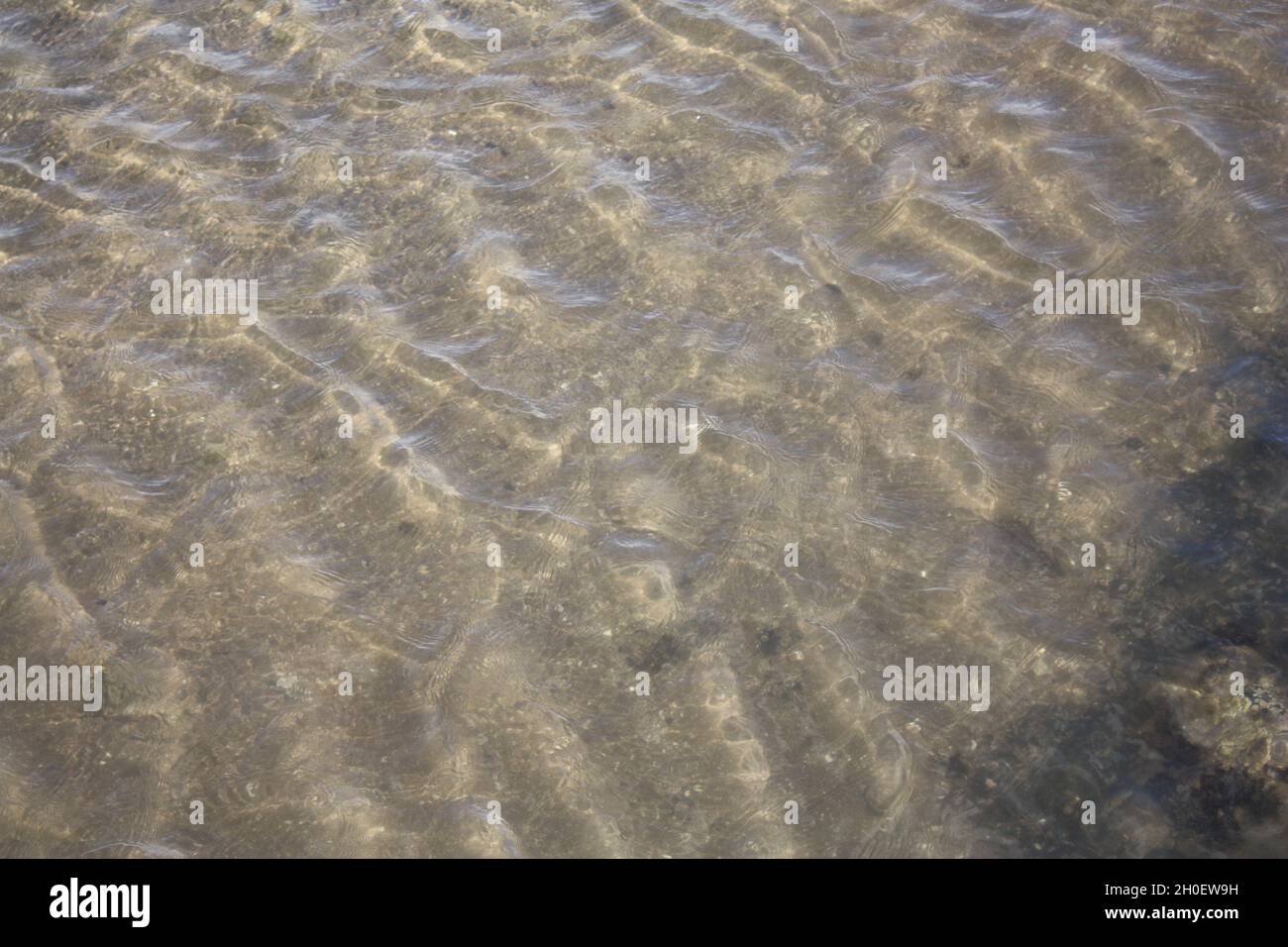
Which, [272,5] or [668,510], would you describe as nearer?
[668,510]

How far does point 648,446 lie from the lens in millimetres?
4906

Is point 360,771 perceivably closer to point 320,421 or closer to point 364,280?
point 320,421

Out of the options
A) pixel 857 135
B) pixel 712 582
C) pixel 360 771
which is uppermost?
pixel 857 135

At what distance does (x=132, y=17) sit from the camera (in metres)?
7.20

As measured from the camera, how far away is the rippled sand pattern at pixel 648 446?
3.96 meters

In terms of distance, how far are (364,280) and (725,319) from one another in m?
1.82

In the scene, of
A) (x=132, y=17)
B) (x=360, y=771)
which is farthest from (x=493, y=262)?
(x=132, y=17)

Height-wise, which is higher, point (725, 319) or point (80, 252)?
point (80, 252)

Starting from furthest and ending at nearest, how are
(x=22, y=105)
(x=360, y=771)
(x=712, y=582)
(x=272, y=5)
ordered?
(x=272, y=5) < (x=22, y=105) < (x=712, y=582) < (x=360, y=771)

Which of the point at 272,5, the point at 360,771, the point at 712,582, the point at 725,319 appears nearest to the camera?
the point at 360,771

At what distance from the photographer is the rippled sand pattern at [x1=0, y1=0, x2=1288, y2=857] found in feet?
13.0

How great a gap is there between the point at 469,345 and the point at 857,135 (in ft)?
8.33

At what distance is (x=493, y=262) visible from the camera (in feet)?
18.4

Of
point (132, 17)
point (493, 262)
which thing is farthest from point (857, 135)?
point (132, 17)
